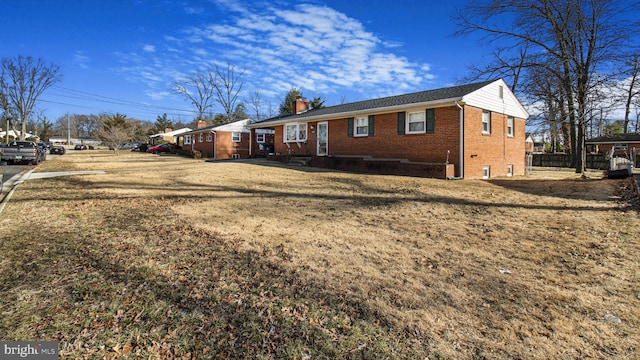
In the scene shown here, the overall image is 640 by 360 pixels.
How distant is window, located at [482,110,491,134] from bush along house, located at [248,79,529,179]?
0.05 meters

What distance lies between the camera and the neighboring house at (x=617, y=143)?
3584 cm

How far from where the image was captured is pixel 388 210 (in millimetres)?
7160

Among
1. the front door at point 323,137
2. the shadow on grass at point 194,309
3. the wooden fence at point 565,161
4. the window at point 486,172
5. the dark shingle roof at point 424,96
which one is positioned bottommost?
the shadow on grass at point 194,309

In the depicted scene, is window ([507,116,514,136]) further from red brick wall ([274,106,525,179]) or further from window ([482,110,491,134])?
window ([482,110,491,134])

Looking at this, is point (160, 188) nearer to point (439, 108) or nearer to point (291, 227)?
point (291, 227)

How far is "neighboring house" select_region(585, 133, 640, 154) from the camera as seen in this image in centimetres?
3584

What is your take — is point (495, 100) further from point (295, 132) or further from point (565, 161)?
point (565, 161)

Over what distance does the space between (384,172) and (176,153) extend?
3081 cm

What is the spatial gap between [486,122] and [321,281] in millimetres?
14449

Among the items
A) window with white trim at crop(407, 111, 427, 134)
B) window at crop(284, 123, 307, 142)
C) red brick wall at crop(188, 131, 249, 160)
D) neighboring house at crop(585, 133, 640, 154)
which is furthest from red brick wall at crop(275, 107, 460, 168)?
neighboring house at crop(585, 133, 640, 154)

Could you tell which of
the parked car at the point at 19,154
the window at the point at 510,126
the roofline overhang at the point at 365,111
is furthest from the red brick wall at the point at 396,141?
the parked car at the point at 19,154

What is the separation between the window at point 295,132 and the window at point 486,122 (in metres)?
10.4

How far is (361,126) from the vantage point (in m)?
17.3

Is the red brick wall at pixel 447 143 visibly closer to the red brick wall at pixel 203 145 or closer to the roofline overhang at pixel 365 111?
the roofline overhang at pixel 365 111
